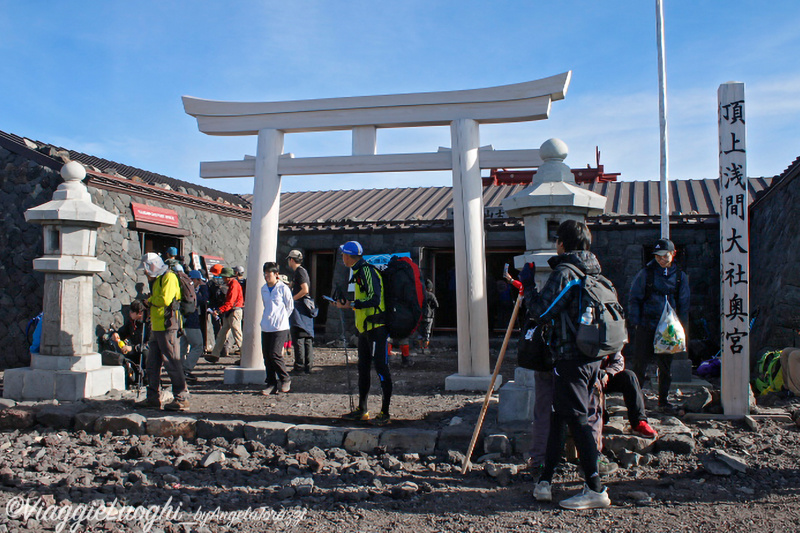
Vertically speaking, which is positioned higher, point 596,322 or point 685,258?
point 685,258

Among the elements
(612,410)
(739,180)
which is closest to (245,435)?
(612,410)

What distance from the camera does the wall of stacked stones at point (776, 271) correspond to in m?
7.77

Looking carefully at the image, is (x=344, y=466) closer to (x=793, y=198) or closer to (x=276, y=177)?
(x=276, y=177)

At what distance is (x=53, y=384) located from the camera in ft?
22.0

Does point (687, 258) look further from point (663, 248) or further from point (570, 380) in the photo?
point (570, 380)

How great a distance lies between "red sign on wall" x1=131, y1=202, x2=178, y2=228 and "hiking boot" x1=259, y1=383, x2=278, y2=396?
191 inches

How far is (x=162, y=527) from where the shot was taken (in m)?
3.52

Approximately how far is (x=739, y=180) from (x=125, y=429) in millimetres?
5994

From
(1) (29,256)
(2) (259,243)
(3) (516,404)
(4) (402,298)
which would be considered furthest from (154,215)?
(3) (516,404)

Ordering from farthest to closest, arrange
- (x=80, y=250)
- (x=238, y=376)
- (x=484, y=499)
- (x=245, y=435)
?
(x=238, y=376)
(x=80, y=250)
(x=245, y=435)
(x=484, y=499)

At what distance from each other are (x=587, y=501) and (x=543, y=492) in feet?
0.87

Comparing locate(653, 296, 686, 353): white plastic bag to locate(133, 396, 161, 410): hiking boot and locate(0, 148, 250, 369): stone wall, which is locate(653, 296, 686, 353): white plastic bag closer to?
locate(133, 396, 161, 410): hiking boot

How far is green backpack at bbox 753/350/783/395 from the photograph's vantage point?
6.39 metres

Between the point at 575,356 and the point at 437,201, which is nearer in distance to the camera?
the point at 575,356
